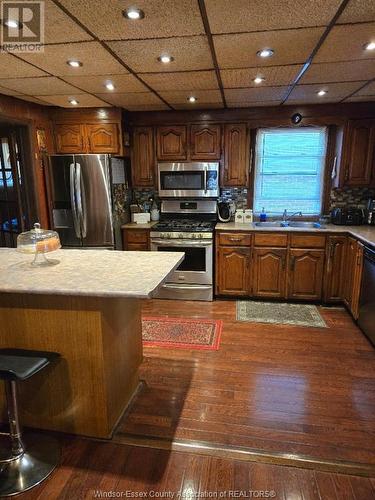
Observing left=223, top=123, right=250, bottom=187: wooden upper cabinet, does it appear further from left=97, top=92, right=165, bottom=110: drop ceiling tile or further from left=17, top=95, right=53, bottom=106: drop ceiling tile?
left=17, top=95, right=53, bottom=106: drop ceiling tile

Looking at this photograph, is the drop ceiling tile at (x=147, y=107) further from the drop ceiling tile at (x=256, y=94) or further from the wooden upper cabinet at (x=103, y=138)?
the drop ceiling tile at (x=256, y=94)

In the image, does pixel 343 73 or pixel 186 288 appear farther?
pixel 186 288

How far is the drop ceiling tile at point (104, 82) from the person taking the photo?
267 cm

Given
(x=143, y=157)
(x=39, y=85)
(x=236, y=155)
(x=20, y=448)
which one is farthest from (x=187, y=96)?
(x=20, y=448)

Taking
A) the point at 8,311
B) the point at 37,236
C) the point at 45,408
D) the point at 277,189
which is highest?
the point at 277,189

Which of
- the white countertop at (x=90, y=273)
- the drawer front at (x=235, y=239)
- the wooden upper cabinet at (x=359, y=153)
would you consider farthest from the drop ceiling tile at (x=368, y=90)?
the white countertop at (x=90, y=273)

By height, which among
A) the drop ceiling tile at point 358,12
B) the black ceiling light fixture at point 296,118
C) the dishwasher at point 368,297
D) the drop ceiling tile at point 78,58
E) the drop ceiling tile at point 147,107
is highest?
the drop ceiling tile at point 147,107

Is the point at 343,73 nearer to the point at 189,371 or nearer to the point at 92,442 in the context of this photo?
the point at 189,371

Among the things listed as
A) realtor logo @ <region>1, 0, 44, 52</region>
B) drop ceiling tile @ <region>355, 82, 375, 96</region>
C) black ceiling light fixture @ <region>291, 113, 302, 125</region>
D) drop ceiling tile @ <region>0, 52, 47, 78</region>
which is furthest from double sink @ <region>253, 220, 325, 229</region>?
realtor logo @ <region>1, 0, 44, 52</region>

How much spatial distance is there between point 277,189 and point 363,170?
1.02 meters

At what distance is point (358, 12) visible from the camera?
63.4 inches

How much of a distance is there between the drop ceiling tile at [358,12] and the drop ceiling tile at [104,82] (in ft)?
5.21

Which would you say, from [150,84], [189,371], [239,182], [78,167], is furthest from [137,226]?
[189,371]

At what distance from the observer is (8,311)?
188 centimetres
